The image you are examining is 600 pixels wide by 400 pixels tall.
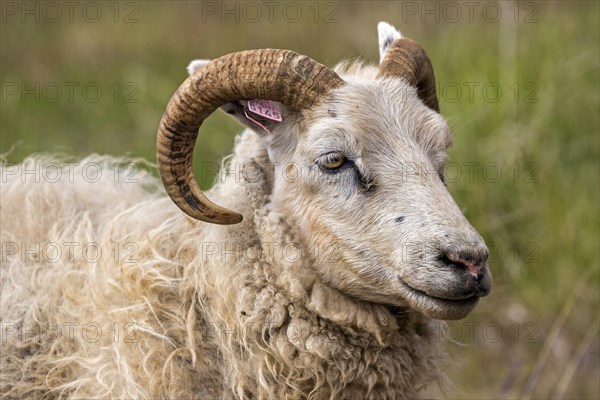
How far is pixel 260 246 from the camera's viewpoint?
4539 mm

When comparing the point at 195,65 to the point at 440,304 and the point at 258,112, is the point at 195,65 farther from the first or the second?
the point at 440,304

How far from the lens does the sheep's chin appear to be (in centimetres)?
409

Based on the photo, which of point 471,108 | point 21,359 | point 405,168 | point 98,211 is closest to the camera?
point 405,168

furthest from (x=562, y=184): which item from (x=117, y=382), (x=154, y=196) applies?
(x=117, y=382)

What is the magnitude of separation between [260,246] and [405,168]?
81 cm

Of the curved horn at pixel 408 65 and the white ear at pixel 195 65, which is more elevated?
the curved horn at pixel 408 65

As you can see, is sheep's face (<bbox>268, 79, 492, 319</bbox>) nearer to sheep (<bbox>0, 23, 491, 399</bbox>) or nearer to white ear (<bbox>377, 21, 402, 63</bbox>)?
sheep (<bbox>0, 23, 491, 399</bbox>)

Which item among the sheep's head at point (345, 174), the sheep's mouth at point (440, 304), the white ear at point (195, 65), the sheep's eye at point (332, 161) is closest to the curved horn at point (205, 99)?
the sheep's head at point (345, 174)

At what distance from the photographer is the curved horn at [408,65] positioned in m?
4.76

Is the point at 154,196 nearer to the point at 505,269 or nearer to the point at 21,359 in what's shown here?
the point at 21,359

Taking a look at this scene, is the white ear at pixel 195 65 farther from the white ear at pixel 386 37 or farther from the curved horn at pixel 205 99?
the white ear at pixel 386 37

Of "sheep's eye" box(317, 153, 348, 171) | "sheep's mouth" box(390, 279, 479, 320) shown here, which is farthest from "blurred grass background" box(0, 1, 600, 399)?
"sheep's mouth" box(390, 279, 479, 320)

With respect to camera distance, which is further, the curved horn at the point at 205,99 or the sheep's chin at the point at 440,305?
the curved horn at the point at 205,99

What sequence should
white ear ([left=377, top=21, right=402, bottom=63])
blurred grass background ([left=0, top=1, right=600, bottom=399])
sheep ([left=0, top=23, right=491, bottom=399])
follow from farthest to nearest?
blurred grass background ([left=0, top=1, right=600, bottom=399]) → white ear ([left=377, top=21, right=402, bottom=63]) → sheep ([left=0, top=23, right=491, bottom=399])
